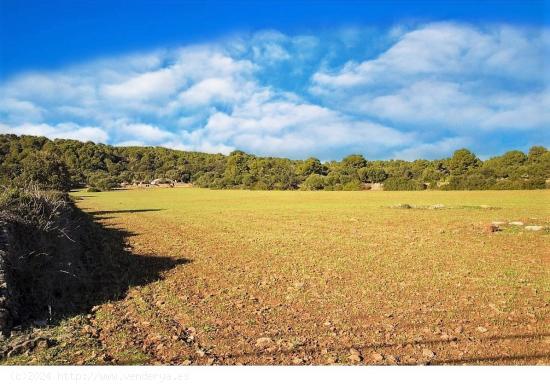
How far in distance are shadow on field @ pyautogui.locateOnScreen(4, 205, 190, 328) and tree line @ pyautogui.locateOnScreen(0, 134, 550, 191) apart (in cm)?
1970

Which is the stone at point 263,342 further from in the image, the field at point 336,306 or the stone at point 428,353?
the stone at point 428,353

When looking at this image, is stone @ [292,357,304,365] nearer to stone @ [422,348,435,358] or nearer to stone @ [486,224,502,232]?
stone @ [422,348,435,358]

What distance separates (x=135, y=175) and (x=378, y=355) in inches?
3866

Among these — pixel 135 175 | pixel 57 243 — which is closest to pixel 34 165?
pixel 57 243

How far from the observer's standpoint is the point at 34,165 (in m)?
24.4

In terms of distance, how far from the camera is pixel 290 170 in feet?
285

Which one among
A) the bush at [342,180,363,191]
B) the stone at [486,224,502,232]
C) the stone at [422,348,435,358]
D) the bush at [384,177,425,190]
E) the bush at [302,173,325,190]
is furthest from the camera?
the bush at [302,173,325,190]

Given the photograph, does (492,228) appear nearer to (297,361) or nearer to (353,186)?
(297,361)

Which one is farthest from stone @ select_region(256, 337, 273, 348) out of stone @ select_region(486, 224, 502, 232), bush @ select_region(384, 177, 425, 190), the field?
bush @ select_region(384, 177, 425, 190)

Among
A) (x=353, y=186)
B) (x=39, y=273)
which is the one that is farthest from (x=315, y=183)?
(x=39, y=273)

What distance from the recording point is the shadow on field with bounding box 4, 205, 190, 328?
6.93m

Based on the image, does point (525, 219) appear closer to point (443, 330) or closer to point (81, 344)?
point (443, 330)

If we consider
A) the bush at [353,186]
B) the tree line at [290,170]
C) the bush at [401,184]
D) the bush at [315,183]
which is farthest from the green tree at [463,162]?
the bush at [315,183]

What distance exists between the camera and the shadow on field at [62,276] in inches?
273
